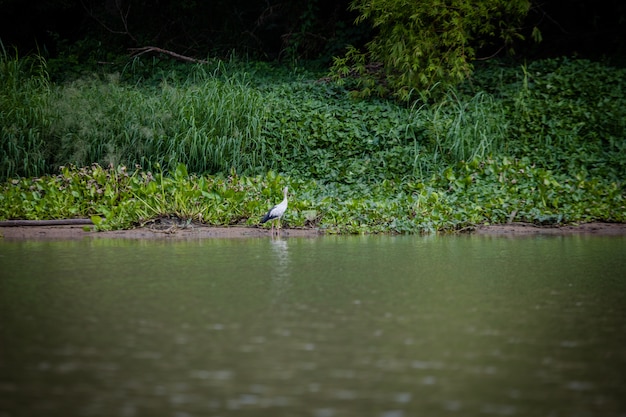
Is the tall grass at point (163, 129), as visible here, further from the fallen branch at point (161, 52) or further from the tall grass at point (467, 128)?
the fallen branch at point (161, 52)

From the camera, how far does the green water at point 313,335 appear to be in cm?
392

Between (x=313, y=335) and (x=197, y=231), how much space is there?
6686 millimetres

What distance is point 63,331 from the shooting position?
5.35m

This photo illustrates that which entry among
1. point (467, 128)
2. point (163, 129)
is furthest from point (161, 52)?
point (467, 128)

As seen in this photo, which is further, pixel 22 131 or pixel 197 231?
pixel 22 131

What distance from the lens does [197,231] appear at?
11711mm

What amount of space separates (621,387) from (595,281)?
3.36 meters

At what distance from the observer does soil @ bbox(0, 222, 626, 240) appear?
11.5 m

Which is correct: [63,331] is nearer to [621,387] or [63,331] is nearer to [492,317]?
[492,317]

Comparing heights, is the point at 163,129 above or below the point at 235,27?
below

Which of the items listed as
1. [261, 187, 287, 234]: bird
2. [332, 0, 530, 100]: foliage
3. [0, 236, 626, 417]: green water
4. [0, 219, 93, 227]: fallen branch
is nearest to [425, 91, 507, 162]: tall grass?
[332, 0, 530, 100]: foliage

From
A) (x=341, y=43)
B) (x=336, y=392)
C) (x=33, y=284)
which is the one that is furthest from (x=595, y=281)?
(x=341, y=43)

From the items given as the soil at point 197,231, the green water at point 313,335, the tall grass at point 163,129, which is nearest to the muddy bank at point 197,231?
the soil at point 197,231

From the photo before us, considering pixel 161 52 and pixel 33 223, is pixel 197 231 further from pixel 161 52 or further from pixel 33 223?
pixel 161 52
